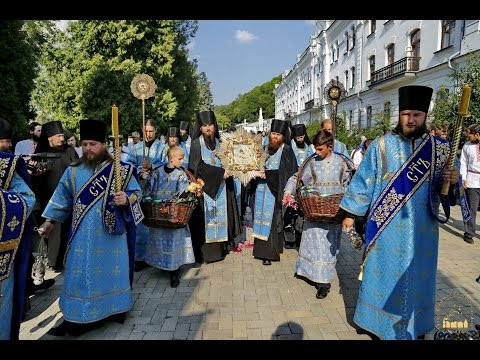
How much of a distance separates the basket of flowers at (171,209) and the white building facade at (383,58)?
1132 cm

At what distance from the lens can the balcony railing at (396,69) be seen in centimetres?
1980

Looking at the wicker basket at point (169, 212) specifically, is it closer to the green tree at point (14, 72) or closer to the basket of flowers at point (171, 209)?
the basket of flowers at point (171, 209)

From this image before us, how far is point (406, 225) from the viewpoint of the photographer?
10.5 ft

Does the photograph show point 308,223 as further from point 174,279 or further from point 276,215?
point 174,279

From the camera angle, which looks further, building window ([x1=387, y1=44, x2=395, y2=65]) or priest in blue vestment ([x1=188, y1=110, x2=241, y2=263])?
building window ([x1=387, y1=44, x2=395, y2=65])

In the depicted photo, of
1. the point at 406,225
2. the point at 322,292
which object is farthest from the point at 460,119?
→ the point at 322,292

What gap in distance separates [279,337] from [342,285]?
1706 mm

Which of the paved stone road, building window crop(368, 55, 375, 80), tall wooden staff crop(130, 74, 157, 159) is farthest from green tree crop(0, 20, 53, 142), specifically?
building window crop(368, 55, 375, 80)

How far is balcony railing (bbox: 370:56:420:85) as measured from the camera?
1980 cm

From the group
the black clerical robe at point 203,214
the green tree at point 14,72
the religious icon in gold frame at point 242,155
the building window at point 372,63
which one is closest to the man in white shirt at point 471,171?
the religious icon in gold frame at point 242,155

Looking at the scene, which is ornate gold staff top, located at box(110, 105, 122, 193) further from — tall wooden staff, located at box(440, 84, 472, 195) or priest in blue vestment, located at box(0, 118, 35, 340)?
tall wooden staff, located at box(440, 84, 472, 195)

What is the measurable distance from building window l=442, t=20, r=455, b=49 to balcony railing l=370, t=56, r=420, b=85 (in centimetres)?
215
